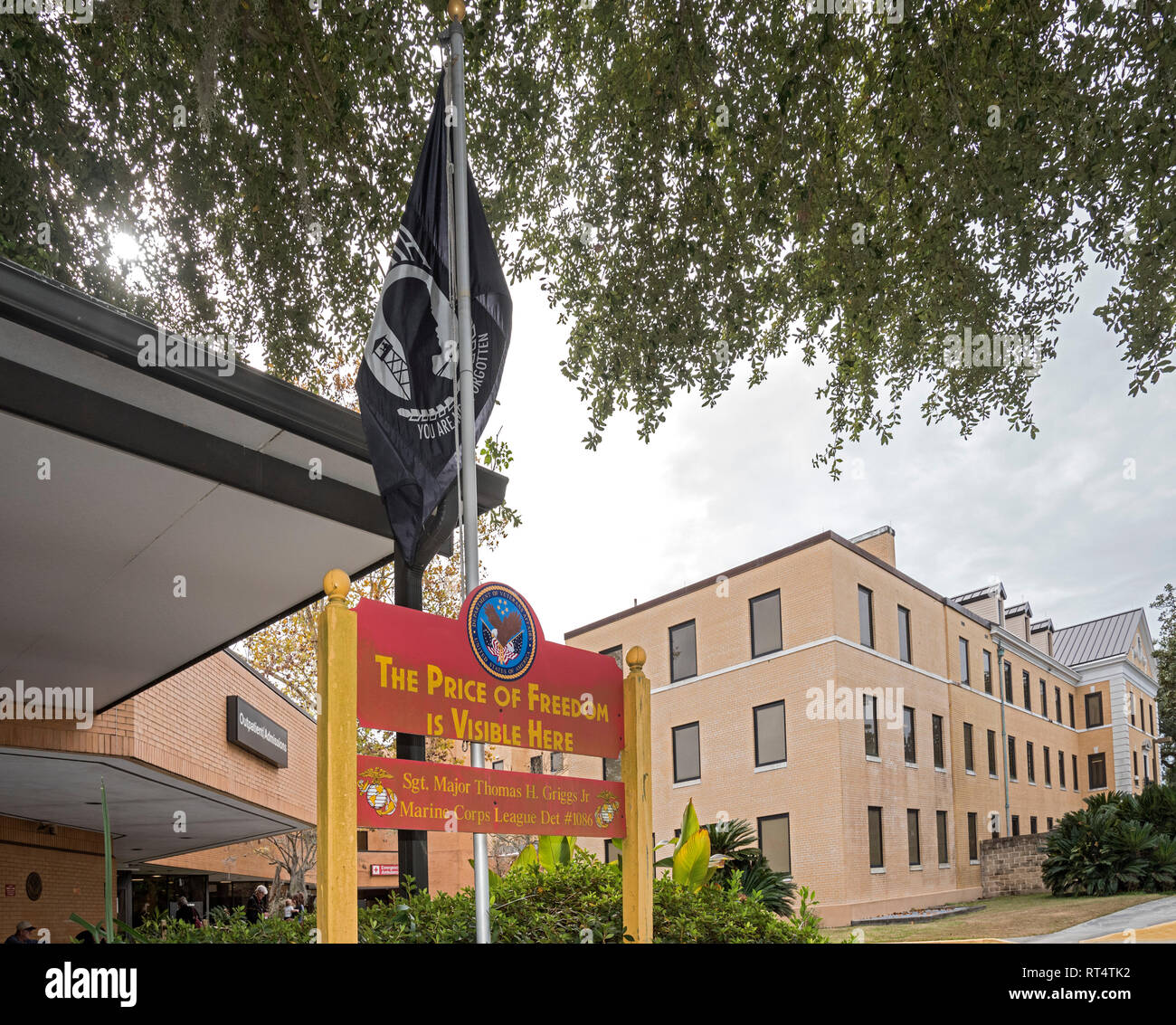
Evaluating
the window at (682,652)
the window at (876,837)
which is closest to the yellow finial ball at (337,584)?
the window at (876,837)

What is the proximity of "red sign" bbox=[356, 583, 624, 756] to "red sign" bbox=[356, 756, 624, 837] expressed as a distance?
4.6 inches

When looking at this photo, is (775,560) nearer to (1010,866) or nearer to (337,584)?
(1010,866)

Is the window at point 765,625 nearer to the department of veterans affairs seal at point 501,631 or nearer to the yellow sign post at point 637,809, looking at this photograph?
the yellow sign post at point 637,809

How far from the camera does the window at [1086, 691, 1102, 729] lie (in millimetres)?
49312

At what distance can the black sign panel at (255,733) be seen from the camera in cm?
1605

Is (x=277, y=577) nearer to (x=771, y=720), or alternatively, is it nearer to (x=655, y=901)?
(x=655, y=901)

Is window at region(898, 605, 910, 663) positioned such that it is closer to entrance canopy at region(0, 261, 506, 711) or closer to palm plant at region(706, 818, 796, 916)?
palm plant at region(706, 818, 796, 916)

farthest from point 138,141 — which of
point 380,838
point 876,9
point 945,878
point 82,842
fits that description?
point 380,838

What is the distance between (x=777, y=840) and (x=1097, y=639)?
3348cm

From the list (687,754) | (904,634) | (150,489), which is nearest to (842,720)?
(904,634)

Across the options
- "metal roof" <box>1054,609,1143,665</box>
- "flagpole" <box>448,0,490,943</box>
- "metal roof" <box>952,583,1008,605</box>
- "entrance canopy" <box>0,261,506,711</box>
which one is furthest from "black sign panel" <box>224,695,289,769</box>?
"metal roof" <box>1054,609,1143,665</box>

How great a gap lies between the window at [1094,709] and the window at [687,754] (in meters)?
28.6

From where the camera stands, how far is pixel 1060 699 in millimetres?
46500

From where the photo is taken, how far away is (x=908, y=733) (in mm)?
31391
